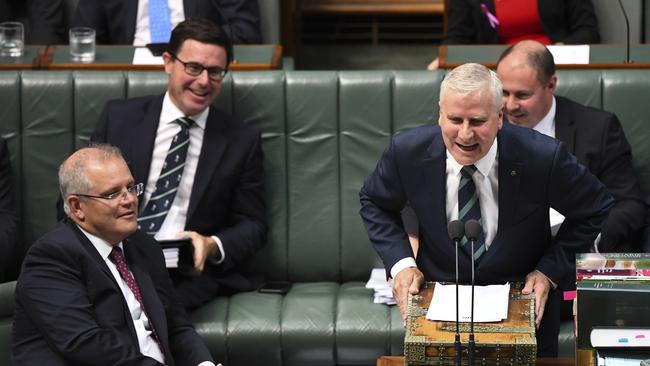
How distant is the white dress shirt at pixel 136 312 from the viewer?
3.60 m

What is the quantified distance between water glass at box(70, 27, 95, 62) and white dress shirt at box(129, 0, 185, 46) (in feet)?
1.67

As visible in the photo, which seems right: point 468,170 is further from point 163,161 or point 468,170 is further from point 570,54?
point 570,54

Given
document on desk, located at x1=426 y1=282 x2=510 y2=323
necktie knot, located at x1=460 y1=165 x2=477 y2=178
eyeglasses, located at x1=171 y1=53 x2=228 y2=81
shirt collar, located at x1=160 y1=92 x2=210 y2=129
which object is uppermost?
eyeglasses, located at x1=171 y1=53 x2=228 y2=81

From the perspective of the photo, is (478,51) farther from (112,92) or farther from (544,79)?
(112,92)

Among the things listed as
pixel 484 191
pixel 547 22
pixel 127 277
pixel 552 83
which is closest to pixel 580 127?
pixel 552 83

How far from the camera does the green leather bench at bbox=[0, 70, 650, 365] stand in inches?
183

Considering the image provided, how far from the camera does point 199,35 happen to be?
4.48 m

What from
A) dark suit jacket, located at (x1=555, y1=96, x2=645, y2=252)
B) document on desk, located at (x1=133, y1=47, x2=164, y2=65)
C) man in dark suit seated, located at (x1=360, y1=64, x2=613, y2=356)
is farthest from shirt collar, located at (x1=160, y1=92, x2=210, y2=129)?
dark suit jacket, located at (x1=555, y1=96, x2=645, y2=252)

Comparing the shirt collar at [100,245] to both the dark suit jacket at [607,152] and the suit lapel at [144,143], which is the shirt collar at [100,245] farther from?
the dark suit jacket at [607,152]

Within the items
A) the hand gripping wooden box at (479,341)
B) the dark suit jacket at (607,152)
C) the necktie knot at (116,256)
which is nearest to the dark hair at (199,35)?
the necktie knot at (116,256)

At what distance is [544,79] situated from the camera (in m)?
4.29

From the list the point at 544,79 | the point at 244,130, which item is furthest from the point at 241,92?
the point at 544,79

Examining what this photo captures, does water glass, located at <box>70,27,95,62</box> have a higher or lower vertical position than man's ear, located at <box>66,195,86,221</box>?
higher

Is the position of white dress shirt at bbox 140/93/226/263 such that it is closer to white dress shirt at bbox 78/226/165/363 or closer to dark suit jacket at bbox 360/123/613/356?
white dress shirt at bbox 78/226/165/363
